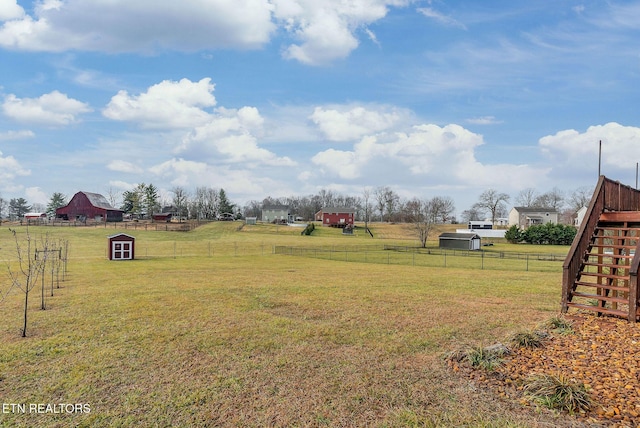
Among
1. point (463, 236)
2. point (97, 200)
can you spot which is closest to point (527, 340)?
point (463, 236)

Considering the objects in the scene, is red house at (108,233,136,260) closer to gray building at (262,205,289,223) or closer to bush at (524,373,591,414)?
bush at (524,373,591,414)

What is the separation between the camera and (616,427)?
450 centimetres

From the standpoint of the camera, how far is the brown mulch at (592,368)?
489 centimetres

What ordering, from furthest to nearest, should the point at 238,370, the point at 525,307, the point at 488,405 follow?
the point at 525,307 < the point at 238,370 < the point at 488,405

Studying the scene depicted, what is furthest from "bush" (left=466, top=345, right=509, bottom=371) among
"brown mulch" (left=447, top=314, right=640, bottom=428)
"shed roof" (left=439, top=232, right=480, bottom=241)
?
"shed roof" (left=439, top=232, right=480, bottom=241)

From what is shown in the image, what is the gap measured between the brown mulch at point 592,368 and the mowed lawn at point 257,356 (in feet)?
1.53

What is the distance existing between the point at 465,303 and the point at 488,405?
7849 mm

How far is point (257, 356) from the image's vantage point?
724cm

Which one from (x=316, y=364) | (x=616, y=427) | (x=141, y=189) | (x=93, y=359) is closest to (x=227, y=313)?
(x=93, y=359)

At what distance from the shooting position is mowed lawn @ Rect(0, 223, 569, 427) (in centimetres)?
506

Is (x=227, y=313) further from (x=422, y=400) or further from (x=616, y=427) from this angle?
(x=616, y=427)

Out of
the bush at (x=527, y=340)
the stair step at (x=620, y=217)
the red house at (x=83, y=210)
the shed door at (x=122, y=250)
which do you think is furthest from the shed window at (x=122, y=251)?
the red house at (x=83, y=210)

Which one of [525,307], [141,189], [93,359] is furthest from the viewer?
[141,189]

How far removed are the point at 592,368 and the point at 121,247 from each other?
34470 mm
